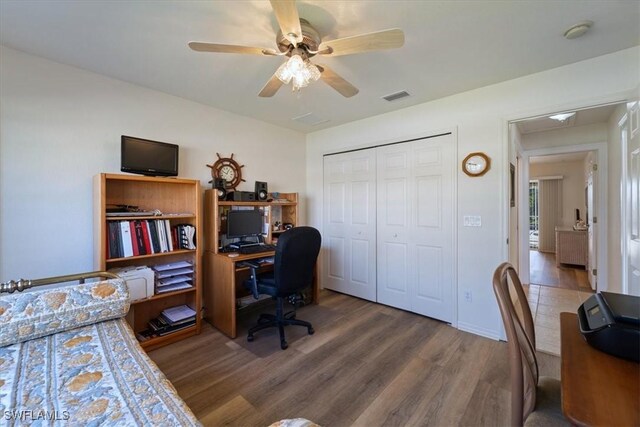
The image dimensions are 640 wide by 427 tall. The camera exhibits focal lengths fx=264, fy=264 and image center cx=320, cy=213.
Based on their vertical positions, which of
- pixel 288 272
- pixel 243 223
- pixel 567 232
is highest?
pixel 243 223

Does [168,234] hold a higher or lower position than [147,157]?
lower

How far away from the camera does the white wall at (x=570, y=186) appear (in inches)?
246

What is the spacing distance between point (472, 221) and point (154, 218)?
3.06 m

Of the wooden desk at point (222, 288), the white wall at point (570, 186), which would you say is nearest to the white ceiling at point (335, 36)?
the wooden desk at point (222, 288)

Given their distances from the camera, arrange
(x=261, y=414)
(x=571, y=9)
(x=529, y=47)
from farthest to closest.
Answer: (x=529, y=47) → (x=261, y=414) → (x=571, y=9)

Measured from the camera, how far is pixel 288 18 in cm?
127

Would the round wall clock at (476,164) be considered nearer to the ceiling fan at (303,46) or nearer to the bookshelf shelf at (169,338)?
the ceiling fan at (303,46)

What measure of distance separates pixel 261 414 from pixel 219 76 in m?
2.61

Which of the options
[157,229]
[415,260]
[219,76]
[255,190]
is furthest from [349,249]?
[219,76]

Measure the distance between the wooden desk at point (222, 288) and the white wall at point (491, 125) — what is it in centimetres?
212

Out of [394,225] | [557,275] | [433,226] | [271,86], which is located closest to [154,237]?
[271,86]

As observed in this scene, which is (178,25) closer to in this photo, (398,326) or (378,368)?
(378,368)

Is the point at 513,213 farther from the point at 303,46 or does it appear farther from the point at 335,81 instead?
the point at 303,46

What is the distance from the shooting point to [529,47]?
191 cm
